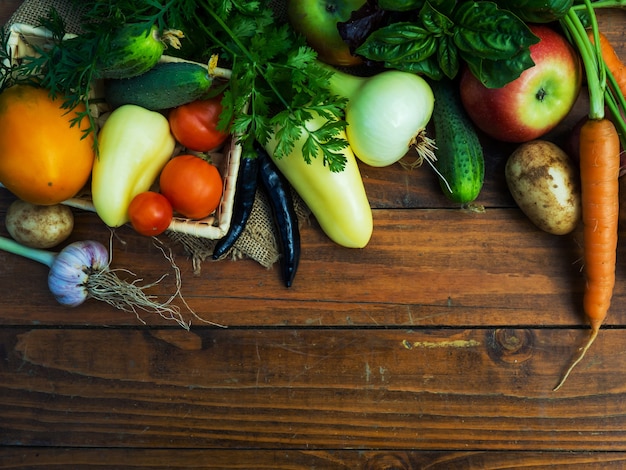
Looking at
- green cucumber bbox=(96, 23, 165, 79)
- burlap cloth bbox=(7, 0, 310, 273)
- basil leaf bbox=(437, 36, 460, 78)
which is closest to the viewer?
green cucumber bbox=(96, 23, 165, 79)

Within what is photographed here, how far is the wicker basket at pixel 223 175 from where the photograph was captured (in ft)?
3.10

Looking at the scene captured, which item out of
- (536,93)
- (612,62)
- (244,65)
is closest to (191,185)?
(244,65)

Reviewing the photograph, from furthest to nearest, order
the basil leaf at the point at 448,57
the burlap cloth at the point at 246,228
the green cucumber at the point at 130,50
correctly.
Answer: the burlap cloth at the point at 246,228
the basil leaf at the point at 448,57
the green cucumber at the point at 130,50

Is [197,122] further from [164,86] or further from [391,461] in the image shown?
[391,461]

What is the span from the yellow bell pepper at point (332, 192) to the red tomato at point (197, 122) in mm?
104

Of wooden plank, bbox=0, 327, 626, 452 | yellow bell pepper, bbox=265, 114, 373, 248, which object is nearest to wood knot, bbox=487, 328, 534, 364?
wooden plank, bbox=0, 327, 626, 452

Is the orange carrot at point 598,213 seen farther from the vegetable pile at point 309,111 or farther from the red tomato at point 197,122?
the red tomato at point 197,122

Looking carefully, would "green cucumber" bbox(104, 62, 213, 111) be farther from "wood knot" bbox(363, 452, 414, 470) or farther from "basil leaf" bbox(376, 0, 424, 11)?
"wood knot" bbox(363, 452, 414, 470)

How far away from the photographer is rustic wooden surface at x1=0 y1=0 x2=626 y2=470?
1068 mm

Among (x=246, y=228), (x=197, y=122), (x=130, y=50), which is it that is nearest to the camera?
(x=130, y=50)

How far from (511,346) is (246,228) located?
1.68ft

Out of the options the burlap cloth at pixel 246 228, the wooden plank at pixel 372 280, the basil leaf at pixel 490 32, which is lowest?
the wooden plank at pixel 372 280

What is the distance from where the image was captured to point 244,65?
2.98 ft

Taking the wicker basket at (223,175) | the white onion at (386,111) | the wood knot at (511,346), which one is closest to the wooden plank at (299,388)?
the wood knot at (511,346)
